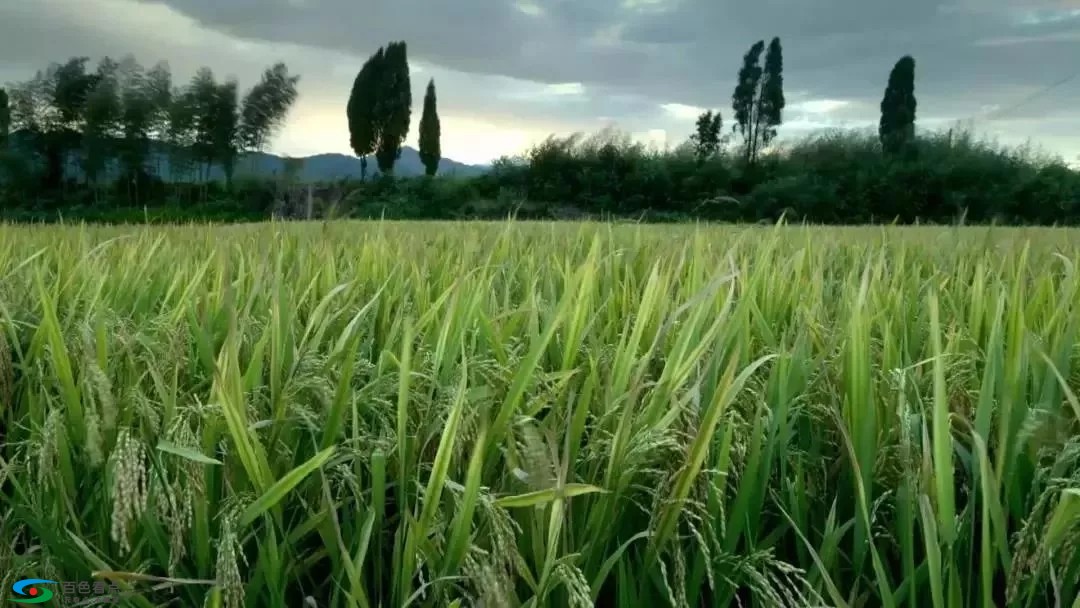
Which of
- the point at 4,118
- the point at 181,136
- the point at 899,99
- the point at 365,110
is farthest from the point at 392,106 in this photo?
the point at 899,99

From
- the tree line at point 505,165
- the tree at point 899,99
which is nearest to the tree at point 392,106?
the tree line at point 505,165

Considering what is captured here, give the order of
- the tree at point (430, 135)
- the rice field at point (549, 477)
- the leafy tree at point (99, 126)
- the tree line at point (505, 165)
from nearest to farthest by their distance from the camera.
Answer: the rice field at point (549, 477) → the tree line at point (505, 165) → the leafy tree at point (99, 126) → the tree at point (430, 135)

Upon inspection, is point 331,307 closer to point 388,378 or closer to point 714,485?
point 388,378

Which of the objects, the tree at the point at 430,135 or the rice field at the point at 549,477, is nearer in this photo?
the rice field at the point at 549,477

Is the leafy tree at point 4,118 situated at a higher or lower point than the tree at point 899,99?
lower

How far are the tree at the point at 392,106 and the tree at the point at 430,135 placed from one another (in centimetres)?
90

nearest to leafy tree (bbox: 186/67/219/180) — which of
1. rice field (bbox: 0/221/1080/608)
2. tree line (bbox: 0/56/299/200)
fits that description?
tree line (bbox: 0/56/299/200)

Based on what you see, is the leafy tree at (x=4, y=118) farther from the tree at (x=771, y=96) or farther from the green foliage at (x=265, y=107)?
the tree at (x=771, y=96)

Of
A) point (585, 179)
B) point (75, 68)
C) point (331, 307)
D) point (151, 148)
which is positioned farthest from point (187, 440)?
point (75, 68)

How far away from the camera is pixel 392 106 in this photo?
3322cm

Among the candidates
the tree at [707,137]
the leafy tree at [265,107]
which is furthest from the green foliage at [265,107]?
the tree at [707,137]

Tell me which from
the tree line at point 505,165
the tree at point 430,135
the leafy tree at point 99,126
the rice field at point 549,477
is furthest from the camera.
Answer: the tree at point 430,135

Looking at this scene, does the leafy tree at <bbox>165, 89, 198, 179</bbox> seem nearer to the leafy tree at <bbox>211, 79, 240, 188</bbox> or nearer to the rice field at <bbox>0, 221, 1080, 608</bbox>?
the leafy tree at <bbox>211, 79, 240, 188</bbox>

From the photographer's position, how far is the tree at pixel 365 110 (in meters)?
33.2
